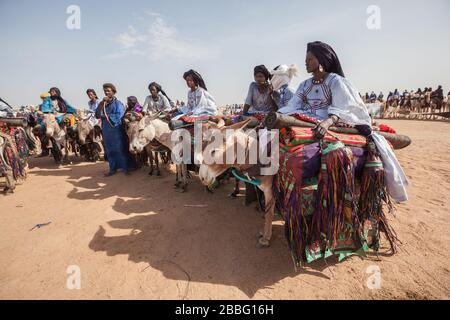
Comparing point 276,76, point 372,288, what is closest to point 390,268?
point 372,288

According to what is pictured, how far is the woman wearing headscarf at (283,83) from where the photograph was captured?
16.2ft

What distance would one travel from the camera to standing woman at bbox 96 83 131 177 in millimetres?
6828

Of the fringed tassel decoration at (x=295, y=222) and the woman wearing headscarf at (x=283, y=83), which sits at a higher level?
the woman wearing headscarf at (x=283, y=83)

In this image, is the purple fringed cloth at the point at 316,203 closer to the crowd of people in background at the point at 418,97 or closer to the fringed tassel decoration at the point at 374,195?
the fringed tassel decoration at the point at 374,195

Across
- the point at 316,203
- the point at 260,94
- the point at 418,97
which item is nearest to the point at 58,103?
the point at 260,94

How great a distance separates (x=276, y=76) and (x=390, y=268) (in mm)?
4018

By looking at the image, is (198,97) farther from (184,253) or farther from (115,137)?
(184,253)

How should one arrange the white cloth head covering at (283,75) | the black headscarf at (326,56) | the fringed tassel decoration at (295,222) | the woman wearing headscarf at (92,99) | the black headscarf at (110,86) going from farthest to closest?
the woman wearing headscarf at (92,99) < the black headscarf at (110,86) < the white cloth head covering at (283,75) < the black headscarf at (326,56) < the fringed tassel decoration at (295,222)

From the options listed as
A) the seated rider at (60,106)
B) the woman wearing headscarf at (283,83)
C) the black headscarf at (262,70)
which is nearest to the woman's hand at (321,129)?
the woman wearing headscarf at (283,83)

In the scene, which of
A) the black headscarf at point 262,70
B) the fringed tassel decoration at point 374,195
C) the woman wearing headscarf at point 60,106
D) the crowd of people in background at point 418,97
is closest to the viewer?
the fringed tassel decoration at point 374,195

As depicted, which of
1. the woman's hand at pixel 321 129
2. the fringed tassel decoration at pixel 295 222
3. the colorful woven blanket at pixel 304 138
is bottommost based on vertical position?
the fringed tassel decoration at pixel 295 222

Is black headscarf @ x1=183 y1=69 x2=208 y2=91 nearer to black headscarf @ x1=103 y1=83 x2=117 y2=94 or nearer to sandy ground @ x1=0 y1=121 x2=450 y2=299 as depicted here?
black headscarf @ x1=103 y1=83 x2=117 y2=94

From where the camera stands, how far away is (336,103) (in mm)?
2840

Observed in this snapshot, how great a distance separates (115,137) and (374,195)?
280 inches
